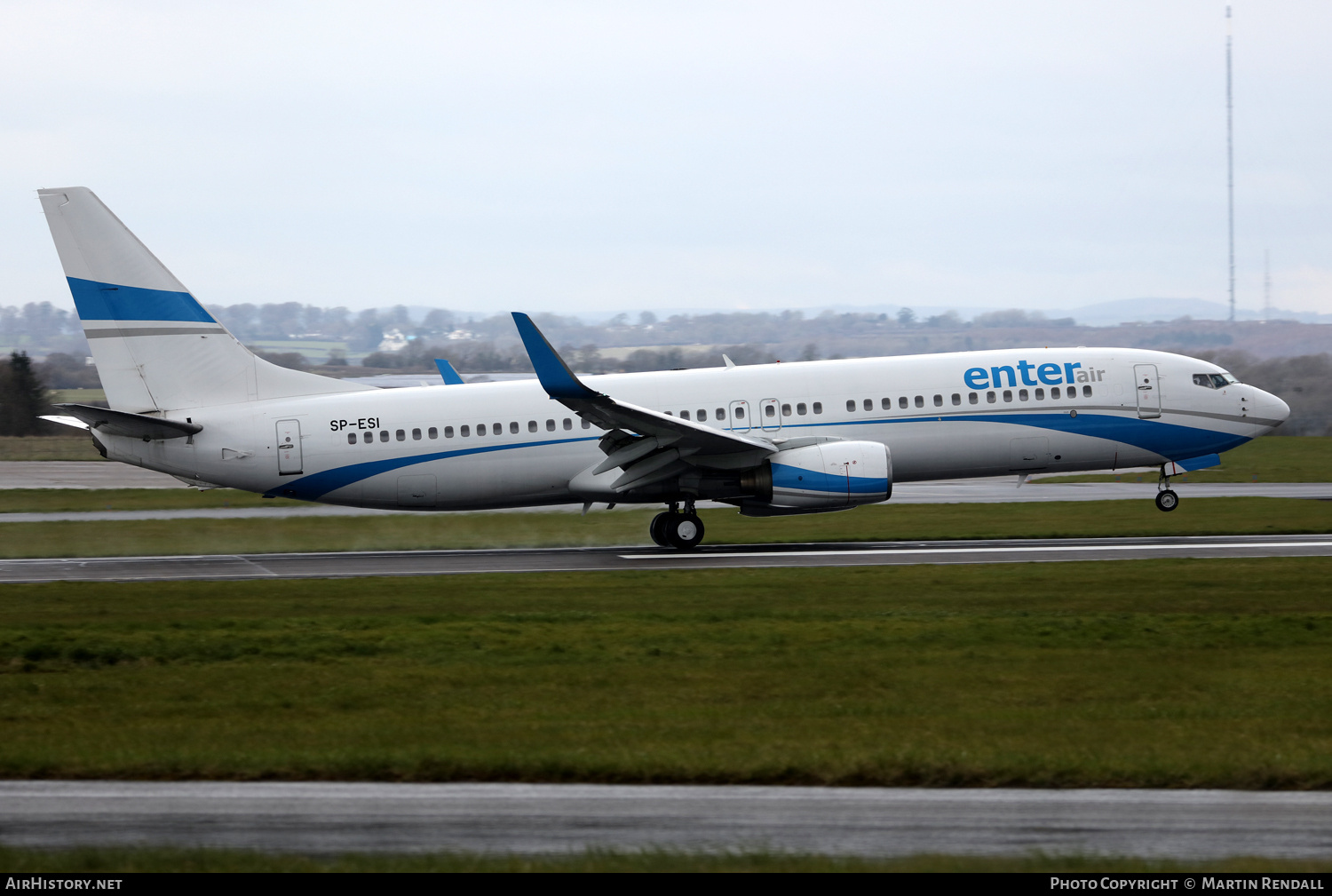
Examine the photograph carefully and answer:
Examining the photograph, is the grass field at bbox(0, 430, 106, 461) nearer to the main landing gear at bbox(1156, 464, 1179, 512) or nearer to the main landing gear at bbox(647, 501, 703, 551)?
A: the main landing gear at bbox(647, 501, 703, 551)

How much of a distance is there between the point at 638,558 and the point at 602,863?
18106 mm

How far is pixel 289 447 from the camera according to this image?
88.9 feet

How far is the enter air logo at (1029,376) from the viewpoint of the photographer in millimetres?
27250

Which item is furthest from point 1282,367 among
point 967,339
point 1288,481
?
point 967,339

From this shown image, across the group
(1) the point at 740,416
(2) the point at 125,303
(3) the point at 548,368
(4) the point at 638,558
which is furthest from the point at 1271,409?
(2) the point at 125,303

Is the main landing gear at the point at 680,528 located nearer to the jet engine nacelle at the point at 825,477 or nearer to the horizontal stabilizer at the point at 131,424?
the jet engine nacelle at the point at 825,477

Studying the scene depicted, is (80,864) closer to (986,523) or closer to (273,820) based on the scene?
(273,820)

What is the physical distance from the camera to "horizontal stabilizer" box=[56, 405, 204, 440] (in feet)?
85.1

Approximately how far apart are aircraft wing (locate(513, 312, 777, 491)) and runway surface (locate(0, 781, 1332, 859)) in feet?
47.0

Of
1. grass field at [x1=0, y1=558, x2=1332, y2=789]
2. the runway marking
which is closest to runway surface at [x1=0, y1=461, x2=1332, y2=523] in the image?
the runway marking

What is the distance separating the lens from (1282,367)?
294 ft

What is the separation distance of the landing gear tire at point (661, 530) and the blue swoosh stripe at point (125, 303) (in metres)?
11.0

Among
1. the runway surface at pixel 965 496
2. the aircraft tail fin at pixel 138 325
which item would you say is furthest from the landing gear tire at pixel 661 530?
the aircraft tail fin at pixel 138 325

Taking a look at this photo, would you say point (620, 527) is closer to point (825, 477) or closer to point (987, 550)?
point (825, 477)
